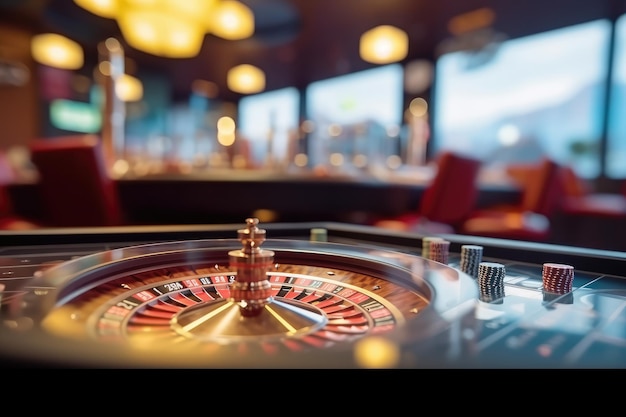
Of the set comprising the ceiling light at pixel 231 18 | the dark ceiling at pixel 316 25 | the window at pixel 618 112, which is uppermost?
the dark ceiling at pixel 316 25

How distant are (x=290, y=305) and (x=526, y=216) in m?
3.05

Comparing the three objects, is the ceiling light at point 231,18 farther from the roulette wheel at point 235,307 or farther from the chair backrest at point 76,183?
the roulette wheel at point 235,307

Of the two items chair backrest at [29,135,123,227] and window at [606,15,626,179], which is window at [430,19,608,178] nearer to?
window at [606,15,626,179]

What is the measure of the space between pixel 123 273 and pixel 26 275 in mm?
119

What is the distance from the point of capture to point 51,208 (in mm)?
2037

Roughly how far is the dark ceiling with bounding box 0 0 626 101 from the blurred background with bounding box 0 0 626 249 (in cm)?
3

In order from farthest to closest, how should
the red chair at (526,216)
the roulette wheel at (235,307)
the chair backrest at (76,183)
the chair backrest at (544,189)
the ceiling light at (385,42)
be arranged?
the ceiling light at (385,42) → the chair backrest at (544,189) → the red chair at (526,216) → the chair backrest at (76,183) → the roulette wheel at (235,307)

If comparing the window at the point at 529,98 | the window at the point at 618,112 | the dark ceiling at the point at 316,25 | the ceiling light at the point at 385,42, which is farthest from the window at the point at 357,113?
the window at the point at 618,112

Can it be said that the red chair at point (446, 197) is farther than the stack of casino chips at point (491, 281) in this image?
Yes

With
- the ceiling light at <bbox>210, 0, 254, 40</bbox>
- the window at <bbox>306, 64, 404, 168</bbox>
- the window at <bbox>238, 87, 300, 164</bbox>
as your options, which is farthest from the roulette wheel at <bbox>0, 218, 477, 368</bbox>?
the ceiling light at <bbox>210, 0, 254, 40</bbox>

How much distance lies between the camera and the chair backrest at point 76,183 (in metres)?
1.83

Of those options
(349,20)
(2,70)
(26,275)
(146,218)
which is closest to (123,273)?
(26,275)

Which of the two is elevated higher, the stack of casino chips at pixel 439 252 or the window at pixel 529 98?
the window at pixel 529 98
